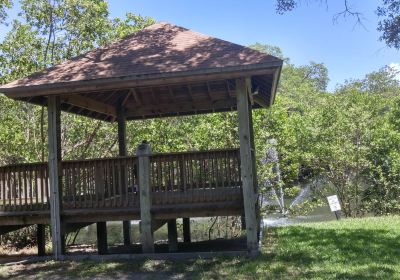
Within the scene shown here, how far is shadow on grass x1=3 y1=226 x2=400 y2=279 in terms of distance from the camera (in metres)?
7.07

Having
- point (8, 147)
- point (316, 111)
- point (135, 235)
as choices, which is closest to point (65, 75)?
point (8, 147)

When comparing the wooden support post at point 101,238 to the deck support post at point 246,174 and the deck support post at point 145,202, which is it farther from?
the deck support post at point 246,174

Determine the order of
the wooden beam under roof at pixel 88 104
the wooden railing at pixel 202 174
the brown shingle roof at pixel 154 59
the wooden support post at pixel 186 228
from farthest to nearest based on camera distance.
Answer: the wooden support post at pixel 186 228 < the wooden beam under roof at pixel 88 104 < the wooden railing at pixel 202 174 < the brown shingle roof at pixel 154 59

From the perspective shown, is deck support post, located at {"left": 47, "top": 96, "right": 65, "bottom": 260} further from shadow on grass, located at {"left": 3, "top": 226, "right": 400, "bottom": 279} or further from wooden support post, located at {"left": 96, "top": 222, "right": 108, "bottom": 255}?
wooden support post, located at {"left": 96, "top": 222, "right": 108, "bottom": 255}

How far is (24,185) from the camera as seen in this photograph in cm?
972

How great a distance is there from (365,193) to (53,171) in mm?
15272

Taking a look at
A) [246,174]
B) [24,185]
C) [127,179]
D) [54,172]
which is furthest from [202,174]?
[24,185]

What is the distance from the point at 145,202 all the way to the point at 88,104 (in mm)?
3235

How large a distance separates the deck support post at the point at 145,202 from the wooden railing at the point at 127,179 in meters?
0.21

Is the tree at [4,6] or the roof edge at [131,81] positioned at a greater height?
the tree at [4,6]

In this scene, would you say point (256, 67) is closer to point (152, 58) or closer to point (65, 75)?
point (152, 58)

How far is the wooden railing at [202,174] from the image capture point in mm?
9031

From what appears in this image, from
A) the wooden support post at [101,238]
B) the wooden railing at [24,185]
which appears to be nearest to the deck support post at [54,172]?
the wooden railing at [24,185]

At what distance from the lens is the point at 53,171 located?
9.45 m
